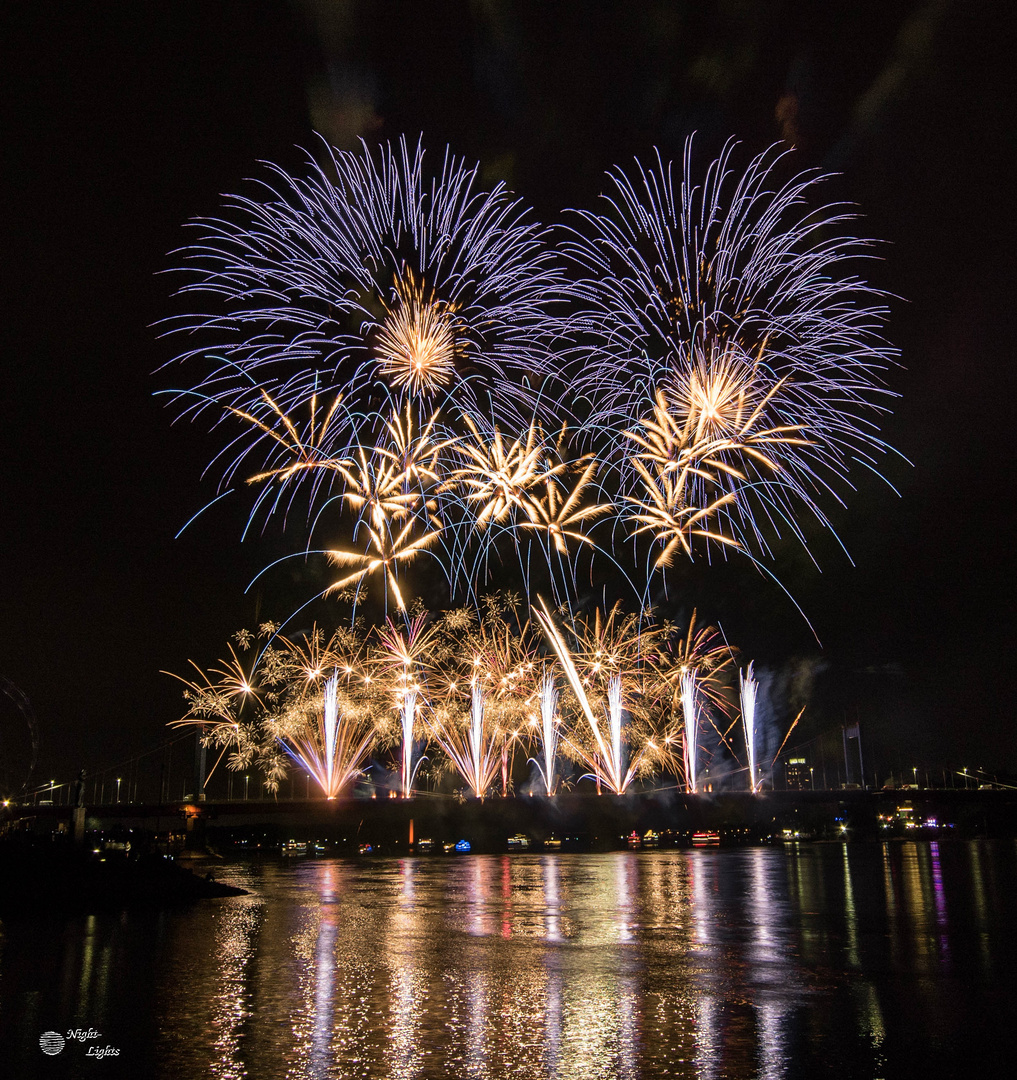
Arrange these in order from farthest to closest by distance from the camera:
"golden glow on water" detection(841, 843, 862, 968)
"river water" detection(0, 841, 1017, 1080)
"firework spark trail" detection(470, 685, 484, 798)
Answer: "firework spark trail" detection(470, 685, 484, 798) → "golden glow on water" detection(841, 843, 862, 968) → "river water" detection(0, 841, 1017, 1080)

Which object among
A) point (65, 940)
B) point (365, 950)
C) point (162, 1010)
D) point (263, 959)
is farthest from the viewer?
point (65, 940)

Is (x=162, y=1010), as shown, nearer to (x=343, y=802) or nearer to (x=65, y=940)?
(x=65, y=940)

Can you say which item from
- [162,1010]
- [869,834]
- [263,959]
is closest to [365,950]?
[263,959]

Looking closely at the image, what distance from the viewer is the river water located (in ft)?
34.5

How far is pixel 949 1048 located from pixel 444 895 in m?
27.3

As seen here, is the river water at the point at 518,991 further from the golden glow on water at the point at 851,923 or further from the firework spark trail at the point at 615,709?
the firework spark trail at the point at 615,709

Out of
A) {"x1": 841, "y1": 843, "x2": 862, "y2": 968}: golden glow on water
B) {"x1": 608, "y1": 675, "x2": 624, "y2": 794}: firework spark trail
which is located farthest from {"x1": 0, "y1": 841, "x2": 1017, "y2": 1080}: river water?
{"x1": 608, "y1": 675, "x2": 624, "y2": 794}: firework spark trail

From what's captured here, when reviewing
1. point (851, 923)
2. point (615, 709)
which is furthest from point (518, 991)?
point (615, 709)

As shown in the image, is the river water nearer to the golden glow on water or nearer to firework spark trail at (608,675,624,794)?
the golden glow on water

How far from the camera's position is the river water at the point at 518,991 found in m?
10.5

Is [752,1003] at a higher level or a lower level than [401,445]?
lower

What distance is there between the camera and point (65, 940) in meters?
21.9

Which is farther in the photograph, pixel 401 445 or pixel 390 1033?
pixel 401 445

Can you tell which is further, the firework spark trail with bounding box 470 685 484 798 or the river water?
the firework spark trail with bounding box 470 685 484 798
